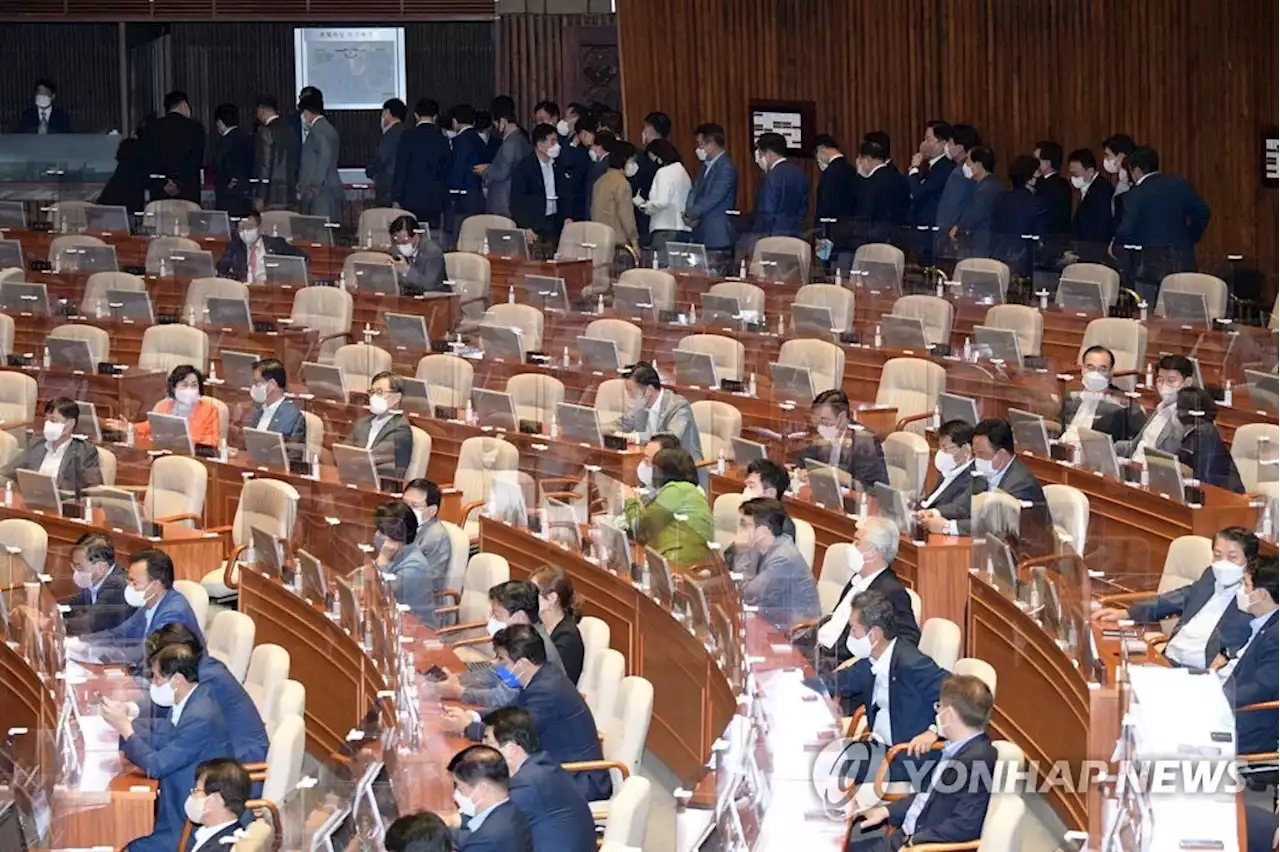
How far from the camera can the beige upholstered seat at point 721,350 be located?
13.2 m

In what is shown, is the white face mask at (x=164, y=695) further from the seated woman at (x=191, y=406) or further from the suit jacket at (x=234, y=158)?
the suit jacket at (x=234, y=158)

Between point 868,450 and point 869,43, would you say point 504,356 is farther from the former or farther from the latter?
point 869,43

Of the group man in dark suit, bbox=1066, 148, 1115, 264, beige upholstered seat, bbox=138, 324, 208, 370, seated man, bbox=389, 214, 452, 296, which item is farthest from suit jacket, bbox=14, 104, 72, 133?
man in dark suit, bbox=1066, 148, 1115, 264

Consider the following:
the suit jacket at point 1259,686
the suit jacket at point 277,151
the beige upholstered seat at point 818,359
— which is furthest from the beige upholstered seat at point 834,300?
the suit jacket at point 1259,686

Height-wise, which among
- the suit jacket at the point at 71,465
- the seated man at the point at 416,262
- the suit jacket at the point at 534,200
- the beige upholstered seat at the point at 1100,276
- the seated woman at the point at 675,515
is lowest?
the seated woman at the point at 675,515

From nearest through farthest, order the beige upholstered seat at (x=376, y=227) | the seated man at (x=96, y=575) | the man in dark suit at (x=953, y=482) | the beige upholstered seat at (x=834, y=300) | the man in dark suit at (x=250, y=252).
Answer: the seated man at (x=96, y=575), the man in dark suit at (x=953, y=482), the beige upholstered seat at (x=834, y=300), the man in dark suit at (x=250, y=252), the beige upholstered seat at (x=376, y=227)

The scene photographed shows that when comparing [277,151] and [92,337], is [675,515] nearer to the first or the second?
[92,337]

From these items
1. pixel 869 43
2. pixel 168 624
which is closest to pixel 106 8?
pixel 869 43

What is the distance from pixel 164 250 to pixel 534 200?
8.60 ft

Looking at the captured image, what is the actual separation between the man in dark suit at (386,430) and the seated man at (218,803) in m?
4.66

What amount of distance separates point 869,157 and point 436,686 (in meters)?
8.04

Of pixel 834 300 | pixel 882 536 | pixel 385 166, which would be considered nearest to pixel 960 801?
pixel 882 536

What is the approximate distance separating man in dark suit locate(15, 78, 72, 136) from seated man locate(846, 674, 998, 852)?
14.8 metres

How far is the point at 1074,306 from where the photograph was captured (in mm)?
13758
